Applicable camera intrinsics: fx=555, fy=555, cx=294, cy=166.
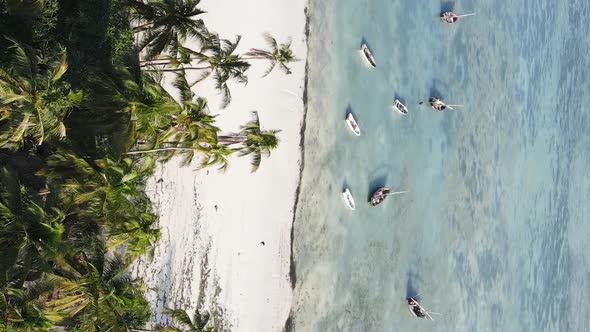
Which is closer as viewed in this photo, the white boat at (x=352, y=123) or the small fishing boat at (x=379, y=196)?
the white boat at (x=352, y=123)

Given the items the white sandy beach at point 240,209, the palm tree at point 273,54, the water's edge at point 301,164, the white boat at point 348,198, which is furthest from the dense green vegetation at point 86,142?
the white boat at point 348,198

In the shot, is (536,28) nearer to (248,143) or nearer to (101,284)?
(248,143)

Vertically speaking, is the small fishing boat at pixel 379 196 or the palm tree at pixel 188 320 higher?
the small fishing boat at pixel 379 196

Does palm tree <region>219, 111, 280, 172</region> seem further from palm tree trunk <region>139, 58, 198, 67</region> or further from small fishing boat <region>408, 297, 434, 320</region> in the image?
small fishing boat <region>408, 297, 434, 320</region>

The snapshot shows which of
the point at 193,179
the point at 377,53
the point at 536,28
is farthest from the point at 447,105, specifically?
the point at 193,179

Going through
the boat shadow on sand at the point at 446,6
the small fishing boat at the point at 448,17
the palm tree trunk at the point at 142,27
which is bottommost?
the palm tree trunk at the point at 142,27

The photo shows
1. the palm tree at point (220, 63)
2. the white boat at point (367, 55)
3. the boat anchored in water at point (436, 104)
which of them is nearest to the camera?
the palm tree at point (220, 63)

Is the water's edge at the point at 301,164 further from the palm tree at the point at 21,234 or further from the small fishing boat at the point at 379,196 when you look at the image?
the palm tree at the point at 21,234
